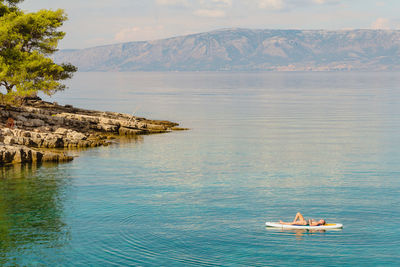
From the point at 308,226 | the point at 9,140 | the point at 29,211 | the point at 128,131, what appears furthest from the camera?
the point at 128,131

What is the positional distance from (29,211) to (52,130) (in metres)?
37.5

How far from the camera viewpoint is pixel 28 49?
102m

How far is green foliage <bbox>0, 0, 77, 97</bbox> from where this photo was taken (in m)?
88.9

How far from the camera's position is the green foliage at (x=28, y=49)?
3499 inches

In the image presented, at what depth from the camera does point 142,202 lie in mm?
46531

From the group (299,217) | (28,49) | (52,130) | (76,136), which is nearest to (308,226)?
(299,217)

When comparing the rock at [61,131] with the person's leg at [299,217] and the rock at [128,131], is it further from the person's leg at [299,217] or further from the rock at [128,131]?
the person's leg at [299,217]

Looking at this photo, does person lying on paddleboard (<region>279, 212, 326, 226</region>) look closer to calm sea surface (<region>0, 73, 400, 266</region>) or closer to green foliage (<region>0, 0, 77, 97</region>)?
calm sea surface (<region>0, 73, 400, 266</region>)

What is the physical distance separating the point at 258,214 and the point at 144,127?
5469cm

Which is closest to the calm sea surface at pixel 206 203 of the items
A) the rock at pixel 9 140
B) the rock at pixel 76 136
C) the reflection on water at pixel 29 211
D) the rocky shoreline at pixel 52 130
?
the reflection on water at pixel 29 211

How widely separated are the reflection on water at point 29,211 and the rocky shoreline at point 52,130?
3.25 metres

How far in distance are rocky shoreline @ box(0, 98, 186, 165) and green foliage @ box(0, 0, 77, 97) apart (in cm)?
559

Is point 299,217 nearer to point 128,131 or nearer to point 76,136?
point 76,136

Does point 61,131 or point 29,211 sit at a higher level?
point 61,131
